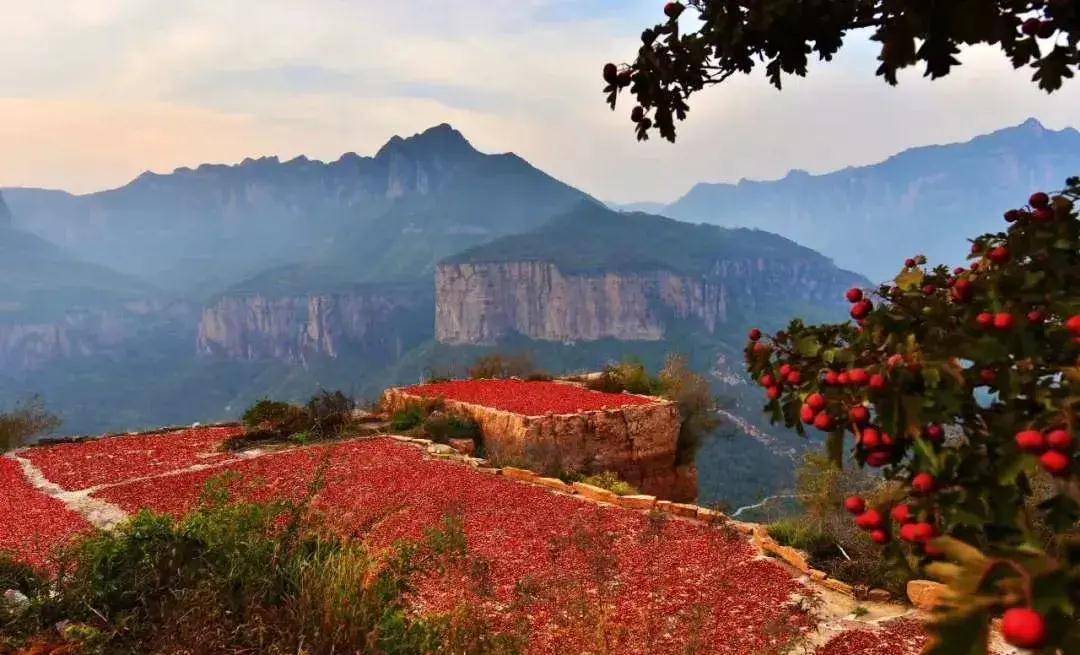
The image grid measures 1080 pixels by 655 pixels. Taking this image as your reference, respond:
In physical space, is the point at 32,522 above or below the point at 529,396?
below

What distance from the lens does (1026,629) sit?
1.15 m

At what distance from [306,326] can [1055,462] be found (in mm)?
145756

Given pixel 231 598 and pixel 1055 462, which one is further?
pixel 231 598

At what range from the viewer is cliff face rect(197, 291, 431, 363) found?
5384 inches

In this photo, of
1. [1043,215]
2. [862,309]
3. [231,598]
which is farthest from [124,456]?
[1043,215]

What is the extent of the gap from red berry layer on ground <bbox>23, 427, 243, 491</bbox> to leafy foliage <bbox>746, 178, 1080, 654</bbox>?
1381 cm

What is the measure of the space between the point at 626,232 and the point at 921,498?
151 meters

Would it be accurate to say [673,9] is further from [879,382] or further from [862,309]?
[879,382]

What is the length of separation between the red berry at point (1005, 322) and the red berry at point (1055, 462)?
1.29 feet

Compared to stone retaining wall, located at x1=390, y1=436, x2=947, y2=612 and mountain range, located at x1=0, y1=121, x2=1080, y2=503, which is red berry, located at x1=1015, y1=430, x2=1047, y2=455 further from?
mountain range, located at x1=0, y1=121, x2=1080, y2=503

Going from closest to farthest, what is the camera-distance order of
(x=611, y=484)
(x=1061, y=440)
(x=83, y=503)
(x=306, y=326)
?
(x=1061, y=440)
(x=83, y=503)
(x=611, y=484)
(x=306, y=326)

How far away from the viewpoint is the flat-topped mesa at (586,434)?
46.6 ft

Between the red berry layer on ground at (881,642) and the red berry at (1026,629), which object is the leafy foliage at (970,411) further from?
the red berry layer on ground at (881,642)

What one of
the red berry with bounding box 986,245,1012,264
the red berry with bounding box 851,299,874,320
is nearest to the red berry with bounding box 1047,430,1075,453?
the red berry with bounding box 851,299,874,320
